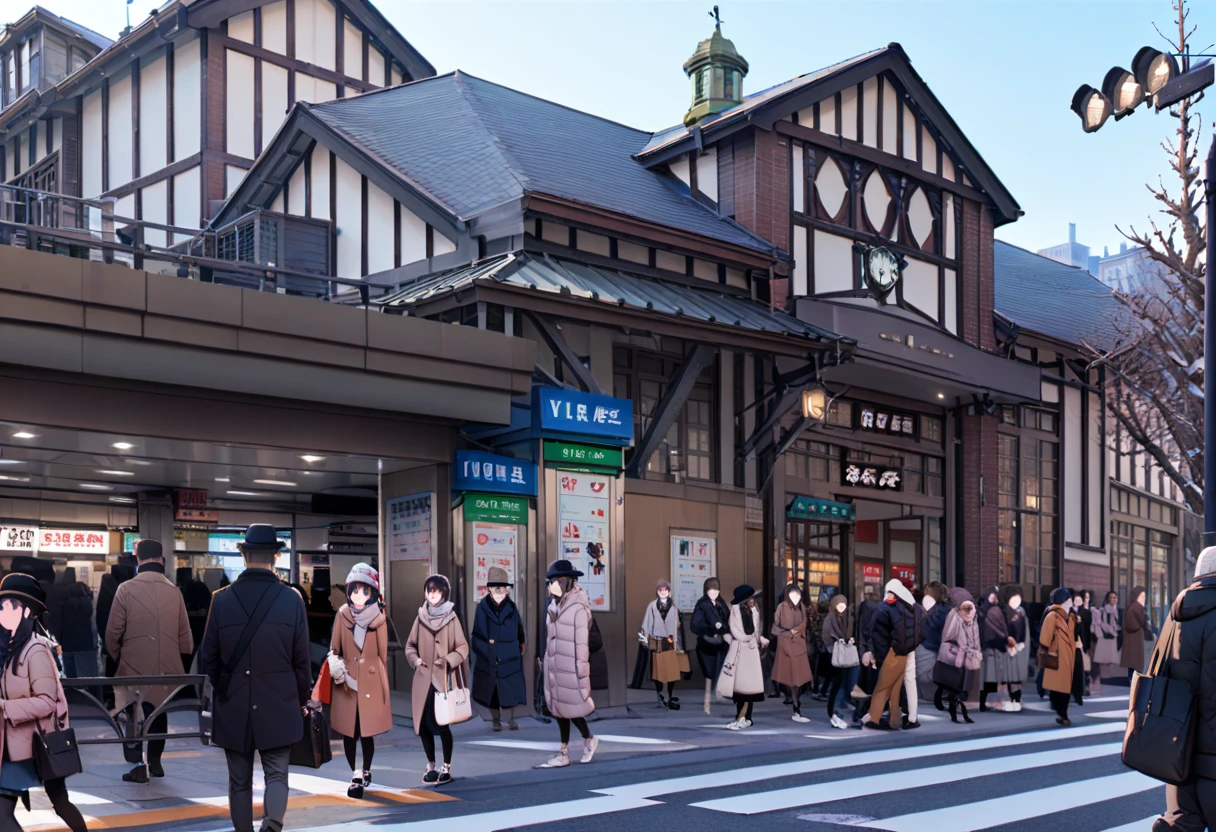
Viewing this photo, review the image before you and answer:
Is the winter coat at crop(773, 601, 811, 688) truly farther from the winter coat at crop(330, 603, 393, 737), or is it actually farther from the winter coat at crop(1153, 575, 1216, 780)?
the winter coat at crop(1153, 575, 1216, 780)

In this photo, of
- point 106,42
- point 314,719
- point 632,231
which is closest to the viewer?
point 314,719

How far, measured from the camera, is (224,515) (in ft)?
62.6

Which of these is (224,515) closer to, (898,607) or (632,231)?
(632,231)

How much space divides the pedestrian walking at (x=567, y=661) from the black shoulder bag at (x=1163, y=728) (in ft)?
19.3

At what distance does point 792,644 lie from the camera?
1675 centimetres

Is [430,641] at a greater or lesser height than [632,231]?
lesser

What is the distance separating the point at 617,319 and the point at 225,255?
7366 millimetres

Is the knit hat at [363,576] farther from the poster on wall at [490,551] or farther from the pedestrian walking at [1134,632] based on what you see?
the pedestrian walking at [1134,632]

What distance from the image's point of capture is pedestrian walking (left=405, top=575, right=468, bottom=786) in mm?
10375

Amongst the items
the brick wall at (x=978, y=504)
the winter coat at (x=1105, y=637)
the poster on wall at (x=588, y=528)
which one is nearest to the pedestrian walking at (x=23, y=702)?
the poster on wall at (x=588, y=528)

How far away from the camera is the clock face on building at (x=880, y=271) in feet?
75.0

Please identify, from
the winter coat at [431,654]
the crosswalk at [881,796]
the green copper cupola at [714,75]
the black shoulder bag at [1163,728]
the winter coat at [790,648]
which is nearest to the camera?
the black shoulder bag at [1163,728]

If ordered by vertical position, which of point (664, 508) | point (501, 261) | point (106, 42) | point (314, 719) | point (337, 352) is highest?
point (106, 42)

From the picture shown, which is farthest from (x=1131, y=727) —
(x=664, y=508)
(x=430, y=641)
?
(x=664, y=508)
